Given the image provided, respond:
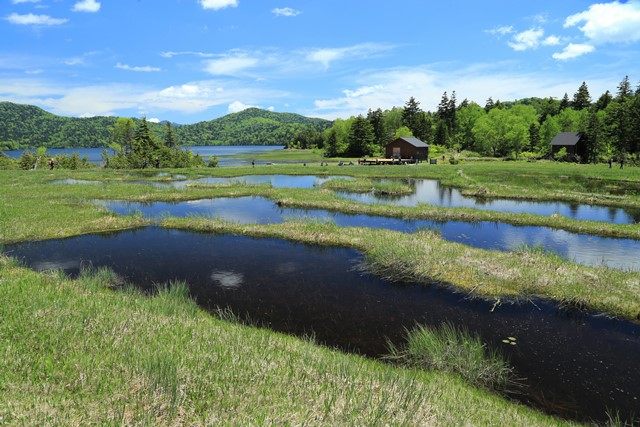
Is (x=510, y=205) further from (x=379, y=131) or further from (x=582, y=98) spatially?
(x=582, y=98)

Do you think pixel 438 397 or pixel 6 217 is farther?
pixel 6 217

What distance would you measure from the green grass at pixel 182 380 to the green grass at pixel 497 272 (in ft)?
27.5

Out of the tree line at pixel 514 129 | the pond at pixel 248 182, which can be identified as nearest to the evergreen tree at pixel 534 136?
the tree line at pixel 514 129

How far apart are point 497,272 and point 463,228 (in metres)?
11.4

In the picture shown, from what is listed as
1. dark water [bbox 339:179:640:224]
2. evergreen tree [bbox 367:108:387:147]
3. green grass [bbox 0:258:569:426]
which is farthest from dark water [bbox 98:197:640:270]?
evergreen tree [bbox 367:108:387:147]

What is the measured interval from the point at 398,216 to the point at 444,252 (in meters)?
12.4

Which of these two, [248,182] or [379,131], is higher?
[379,131]

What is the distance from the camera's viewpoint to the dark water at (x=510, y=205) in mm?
34422

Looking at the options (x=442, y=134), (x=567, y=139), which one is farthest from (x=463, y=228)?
(x=442, y=134)

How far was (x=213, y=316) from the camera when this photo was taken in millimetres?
13953

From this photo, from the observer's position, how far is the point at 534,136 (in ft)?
413

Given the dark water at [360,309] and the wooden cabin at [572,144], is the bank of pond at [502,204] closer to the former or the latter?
the dark water at [360,309]

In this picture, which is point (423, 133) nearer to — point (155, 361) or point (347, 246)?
point (347, 246)

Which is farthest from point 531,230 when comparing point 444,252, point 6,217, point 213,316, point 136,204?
point 6,217
